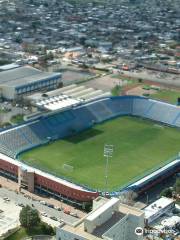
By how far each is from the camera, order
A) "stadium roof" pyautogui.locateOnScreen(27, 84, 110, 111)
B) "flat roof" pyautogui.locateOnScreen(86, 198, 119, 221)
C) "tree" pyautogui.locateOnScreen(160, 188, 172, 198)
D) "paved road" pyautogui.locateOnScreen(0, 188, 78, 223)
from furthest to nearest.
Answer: "stadium roof" pyautogui.locateOnScreen(27, 84, 110, 111) → "tree" pyautogui.locateOnScreen(160, 188, 172, 198) → "paved road" pyautogui.locateOnScreen(0, 188, 78, 223) → "flat roof" pyautogui.locateOnScreen(86, 198, 119, 221)

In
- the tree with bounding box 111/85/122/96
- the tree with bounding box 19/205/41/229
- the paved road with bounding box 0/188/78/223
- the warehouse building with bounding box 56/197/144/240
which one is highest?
the warehouse building with bounding box 56/197/144/240

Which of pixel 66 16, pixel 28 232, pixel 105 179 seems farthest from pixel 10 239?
pixel 66 16

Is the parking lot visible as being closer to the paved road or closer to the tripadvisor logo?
the paved road

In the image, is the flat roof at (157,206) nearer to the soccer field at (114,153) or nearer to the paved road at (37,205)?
the soccer field at (114,153)

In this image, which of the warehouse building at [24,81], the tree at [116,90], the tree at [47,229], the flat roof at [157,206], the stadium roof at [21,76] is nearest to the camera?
the tree at [47,229]

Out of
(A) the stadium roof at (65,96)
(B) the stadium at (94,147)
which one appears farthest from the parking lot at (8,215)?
(A) the stadium roof at (65,96)

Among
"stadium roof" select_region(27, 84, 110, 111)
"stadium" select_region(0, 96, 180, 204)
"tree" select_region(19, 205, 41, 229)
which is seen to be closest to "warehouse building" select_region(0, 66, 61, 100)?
"stadium roof" select_region(27, 84, 110, 111)
